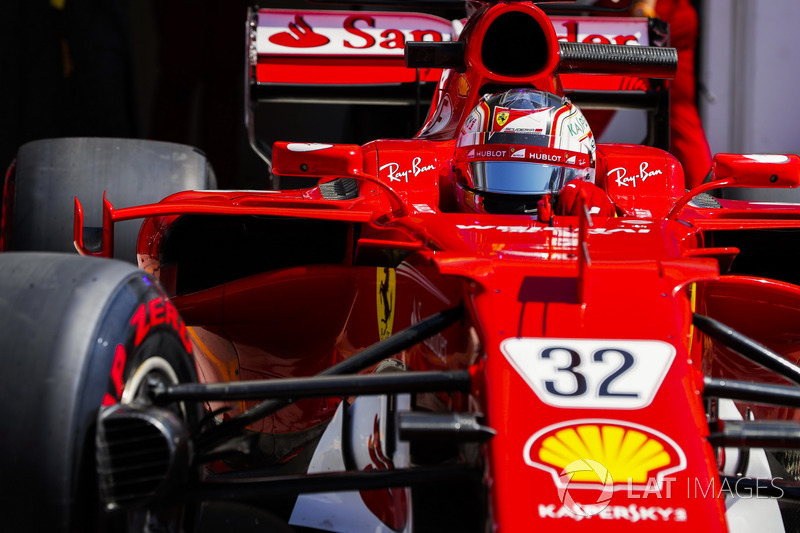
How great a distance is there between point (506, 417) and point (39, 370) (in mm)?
693

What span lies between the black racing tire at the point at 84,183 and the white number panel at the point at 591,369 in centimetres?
201

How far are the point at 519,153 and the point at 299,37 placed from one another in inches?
78.3

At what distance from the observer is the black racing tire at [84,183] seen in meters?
3.17

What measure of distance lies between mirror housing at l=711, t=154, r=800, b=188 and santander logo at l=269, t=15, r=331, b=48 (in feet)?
7.33

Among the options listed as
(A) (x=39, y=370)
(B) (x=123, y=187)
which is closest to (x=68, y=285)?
(A) (x=39, y=370)

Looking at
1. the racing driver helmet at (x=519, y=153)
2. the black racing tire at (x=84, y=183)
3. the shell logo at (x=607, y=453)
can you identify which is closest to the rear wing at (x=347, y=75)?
the black racing tire at (x=84, y=183)

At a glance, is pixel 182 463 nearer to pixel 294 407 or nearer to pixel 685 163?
pixel 294 407

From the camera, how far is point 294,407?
96.6 inches

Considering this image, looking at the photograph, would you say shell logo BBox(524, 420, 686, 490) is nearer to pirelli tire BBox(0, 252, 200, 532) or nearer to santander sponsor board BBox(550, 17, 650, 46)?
pirelli tire BBox(0, 252, 200, 532)

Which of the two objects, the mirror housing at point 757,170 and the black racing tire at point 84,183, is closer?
the mirror housing at point 757,170

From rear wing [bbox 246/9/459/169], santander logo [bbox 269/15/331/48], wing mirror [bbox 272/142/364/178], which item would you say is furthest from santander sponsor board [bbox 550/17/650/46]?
wing mirror [bbox 272/142/364/178]

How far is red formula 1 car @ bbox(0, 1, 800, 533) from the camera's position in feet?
4.51

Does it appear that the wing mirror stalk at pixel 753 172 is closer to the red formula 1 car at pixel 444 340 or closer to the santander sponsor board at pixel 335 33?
the red formula 1 car at pixel 444 340

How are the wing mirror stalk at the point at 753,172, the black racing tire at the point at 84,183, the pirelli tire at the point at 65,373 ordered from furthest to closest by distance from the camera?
the black racing tire at the point at 84,183, the wing mirror stalk at the point at 753,172, the pirelli tire at the point at 65,373
